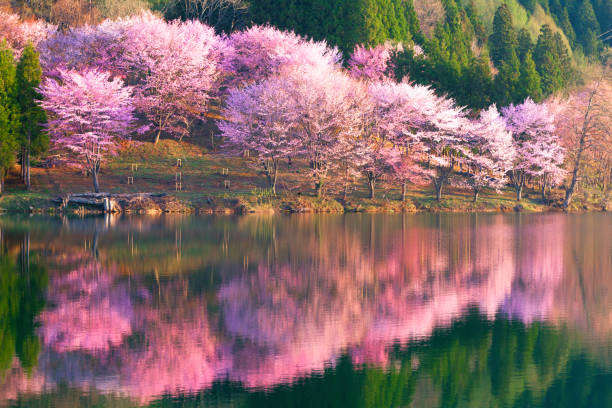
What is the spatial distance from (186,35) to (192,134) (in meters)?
10.2

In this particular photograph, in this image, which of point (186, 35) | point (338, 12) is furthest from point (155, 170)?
point (338, 12)

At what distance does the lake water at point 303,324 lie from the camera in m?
12.8

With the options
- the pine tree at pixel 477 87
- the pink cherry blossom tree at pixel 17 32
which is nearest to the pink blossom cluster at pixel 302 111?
the pink cherry blossom tree at pixel 17 32

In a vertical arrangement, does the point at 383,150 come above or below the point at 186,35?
below

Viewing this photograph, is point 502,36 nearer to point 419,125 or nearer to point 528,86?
point 528,86

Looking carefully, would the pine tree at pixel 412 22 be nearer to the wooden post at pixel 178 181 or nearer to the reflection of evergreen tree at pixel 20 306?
the wooden post at pixel 178 181

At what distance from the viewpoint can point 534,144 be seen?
7356cm

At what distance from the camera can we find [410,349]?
50.5 feet

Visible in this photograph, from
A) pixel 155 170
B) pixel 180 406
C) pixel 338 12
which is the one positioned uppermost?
pixel 338 12

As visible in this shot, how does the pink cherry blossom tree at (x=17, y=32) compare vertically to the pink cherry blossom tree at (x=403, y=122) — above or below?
above

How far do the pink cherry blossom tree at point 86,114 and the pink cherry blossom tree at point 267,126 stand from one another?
10046 millimetres

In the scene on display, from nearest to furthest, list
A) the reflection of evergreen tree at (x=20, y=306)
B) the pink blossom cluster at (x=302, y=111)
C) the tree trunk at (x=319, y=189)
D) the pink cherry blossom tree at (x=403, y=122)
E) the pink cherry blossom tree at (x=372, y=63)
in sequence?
the reflection of evergreen tree at (x=20, y=306)
the tree trunk at (x=319, y=189)
the pink blossom cluster at (x=302, y=111)
the pink cherry blossom tree at (x=403, y=122)
the pink cherry blossom tree at (x=372, y=63)

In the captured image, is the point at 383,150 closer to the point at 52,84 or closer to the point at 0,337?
the point at 52,84

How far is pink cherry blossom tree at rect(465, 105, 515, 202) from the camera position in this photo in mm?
69250
